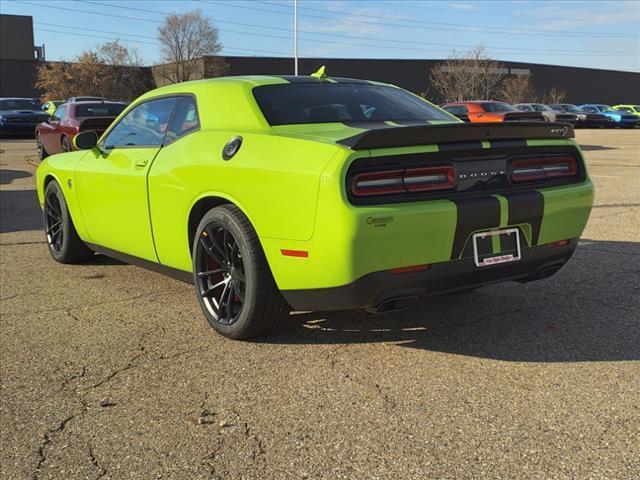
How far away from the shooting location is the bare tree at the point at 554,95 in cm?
6359

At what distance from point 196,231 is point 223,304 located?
1.56 feet

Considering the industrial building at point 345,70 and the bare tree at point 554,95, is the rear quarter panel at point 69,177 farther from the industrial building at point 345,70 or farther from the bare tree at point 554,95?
the bare tree at point 554,95

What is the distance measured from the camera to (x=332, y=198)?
9.58ft

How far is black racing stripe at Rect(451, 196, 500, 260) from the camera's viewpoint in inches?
123

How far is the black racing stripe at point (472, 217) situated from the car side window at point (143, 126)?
7.10 feet

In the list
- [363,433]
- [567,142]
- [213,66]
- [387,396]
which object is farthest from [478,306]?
[213,66]

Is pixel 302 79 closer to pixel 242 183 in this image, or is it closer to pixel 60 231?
pixel 242 183

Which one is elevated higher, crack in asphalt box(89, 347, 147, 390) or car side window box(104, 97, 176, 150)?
car side window box(104, 97, 176, 150)

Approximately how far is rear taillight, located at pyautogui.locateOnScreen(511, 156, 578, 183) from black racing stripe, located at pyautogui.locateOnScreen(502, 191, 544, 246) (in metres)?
0.13

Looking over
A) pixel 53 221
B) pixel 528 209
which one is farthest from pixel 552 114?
pixel 528 209

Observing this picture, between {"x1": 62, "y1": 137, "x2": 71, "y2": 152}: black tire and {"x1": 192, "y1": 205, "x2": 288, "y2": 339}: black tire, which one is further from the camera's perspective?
{"x1": 62, "y1": 137, "x2": 71, "y2": 152}: black tire

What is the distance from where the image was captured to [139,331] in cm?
390

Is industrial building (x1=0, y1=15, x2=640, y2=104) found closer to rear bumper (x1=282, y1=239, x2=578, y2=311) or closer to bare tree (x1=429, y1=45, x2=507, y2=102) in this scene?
bare tree (x1=429, y1=45, x2=507, y2=102)

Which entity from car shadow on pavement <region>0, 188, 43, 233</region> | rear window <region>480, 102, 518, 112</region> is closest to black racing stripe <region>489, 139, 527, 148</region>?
car shadow on pavement <region>0, 188, 43, 233</region>
